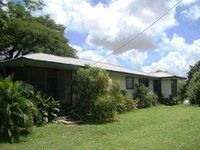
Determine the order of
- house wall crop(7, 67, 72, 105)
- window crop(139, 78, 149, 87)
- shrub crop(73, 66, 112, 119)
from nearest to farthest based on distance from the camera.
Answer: shrub crop(73, 66, 112, 119) → house wall crop(7, 67, 72, 105) → window crop(139, 78, 149, 87)

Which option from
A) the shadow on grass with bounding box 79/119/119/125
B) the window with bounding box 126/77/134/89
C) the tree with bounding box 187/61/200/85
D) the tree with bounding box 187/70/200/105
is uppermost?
the tree with bounding box 187/61/200/85

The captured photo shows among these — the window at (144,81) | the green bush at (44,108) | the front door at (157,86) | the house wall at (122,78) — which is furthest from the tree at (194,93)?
the green bush at (44,108)

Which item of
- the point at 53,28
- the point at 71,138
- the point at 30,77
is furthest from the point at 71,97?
the point at 53,28

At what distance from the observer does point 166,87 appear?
3394 cm

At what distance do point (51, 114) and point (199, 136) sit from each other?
7.19 m

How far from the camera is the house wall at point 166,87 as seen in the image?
110ft

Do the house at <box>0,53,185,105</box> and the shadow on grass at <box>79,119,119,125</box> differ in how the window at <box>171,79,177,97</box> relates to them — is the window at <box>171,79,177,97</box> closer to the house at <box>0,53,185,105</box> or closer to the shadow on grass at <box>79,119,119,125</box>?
the house at <box>0,53,185,105</box>

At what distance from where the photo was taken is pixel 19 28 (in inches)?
1330

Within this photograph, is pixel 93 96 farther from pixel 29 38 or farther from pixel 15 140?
pixel 29 38

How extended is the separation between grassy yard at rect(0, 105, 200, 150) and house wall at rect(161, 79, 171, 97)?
17651 millimetres

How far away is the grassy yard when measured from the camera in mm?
10664

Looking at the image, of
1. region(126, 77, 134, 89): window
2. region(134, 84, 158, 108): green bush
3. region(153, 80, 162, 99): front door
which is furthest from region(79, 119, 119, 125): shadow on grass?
region(153, 80, 162, 99): front door

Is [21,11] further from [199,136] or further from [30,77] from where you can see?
[199,136]

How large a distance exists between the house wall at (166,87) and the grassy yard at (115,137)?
57.9 ft
